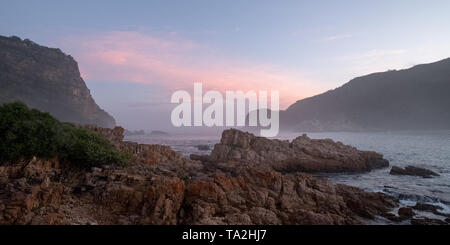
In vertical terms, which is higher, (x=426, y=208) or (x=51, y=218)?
(x=51, y=218)

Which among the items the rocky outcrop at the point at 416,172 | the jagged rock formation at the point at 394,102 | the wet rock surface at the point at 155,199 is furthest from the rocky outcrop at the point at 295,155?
the jagged rock formation at the point at 394,102

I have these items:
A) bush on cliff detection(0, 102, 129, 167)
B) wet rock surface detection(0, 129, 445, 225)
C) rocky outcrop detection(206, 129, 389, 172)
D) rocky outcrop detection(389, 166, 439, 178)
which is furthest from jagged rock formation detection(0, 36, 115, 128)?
rocky outcrop detection(389, 166, 439, 178)

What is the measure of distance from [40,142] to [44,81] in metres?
127

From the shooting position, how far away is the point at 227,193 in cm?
1515

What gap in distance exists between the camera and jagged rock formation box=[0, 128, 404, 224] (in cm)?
1082

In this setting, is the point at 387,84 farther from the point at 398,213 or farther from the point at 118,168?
the point at 118,168

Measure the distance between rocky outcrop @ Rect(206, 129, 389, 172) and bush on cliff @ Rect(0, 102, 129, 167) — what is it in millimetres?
19726

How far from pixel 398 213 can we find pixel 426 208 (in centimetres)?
302

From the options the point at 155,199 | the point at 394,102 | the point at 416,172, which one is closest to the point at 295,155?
the point at 416,172

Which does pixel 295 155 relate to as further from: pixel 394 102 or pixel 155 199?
pixel 394 102

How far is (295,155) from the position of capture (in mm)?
35906

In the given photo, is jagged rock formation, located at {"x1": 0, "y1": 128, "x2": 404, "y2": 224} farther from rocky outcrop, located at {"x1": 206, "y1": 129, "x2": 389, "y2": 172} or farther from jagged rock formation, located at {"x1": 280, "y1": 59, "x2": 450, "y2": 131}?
jagged rock formation, located at {"x1": 280, "y1": 59, "x2": 450, "y2": 131}

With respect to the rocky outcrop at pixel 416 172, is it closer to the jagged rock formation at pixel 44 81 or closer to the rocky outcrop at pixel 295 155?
the rocky outcrop at pixel 295 155
